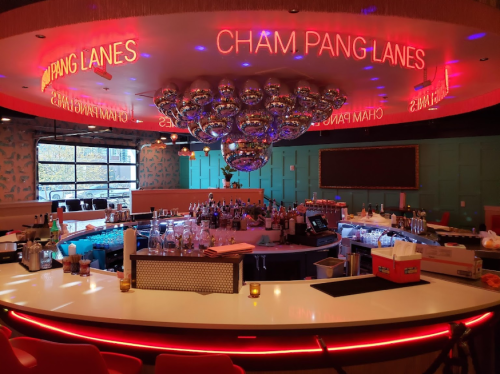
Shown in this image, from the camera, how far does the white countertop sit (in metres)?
A: 1.86

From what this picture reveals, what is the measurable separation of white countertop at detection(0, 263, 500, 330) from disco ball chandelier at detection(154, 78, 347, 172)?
2.65 metres

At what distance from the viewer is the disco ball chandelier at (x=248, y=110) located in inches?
173

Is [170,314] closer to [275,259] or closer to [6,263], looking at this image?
[6,263]

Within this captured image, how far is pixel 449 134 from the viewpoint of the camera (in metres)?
8.78

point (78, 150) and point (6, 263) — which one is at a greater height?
point (78, 150)

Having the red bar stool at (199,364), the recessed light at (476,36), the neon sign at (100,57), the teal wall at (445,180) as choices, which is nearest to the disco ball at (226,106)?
the neon sign at (100,57)

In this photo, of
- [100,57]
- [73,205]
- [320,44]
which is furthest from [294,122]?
[73,205]

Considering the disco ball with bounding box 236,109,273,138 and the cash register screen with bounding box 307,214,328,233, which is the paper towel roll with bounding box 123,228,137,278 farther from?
the cash register screen with bounding box 307,214,328,233

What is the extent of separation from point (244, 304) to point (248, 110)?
Result: 125 inches

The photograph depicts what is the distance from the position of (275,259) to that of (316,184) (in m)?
7.14

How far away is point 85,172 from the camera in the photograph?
1130 centimetres

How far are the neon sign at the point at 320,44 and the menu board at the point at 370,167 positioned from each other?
637cm

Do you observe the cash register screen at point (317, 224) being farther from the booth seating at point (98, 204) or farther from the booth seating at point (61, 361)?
the booth seating at point (98, 204)

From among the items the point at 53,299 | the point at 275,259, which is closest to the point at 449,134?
the point at 275,259
